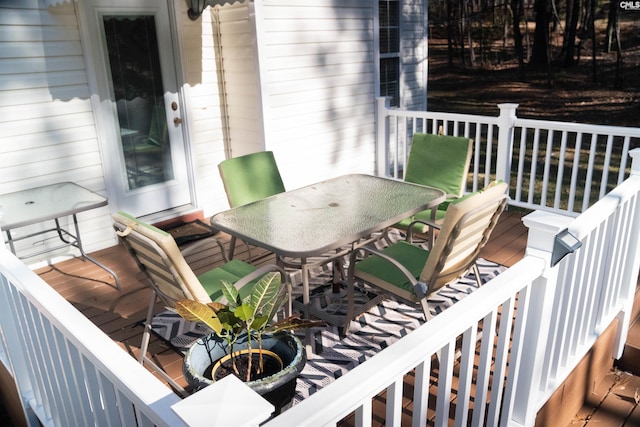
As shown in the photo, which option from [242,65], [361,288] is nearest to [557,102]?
[242,65]

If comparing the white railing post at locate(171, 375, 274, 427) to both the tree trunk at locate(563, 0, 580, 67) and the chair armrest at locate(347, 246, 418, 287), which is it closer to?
the chair armrest at locate(347, 246, 418, 287)

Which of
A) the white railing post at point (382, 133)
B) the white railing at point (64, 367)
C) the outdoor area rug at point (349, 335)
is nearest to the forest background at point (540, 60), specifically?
the white railing post at point (382, 133)

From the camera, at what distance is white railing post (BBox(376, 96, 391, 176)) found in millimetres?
6203

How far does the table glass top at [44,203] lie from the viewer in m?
3.63

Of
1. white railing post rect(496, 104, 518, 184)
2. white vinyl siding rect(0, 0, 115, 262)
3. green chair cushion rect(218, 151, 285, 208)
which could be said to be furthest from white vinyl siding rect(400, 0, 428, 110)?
white vinyl siding rect(0, 0, 115, 262)

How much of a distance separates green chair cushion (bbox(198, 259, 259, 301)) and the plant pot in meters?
0.77

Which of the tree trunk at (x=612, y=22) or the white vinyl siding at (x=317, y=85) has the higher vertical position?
the tree trunk at (x=612, y=22)

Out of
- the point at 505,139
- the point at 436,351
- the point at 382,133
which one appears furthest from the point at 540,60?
the point at 436,351

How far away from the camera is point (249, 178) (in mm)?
3980

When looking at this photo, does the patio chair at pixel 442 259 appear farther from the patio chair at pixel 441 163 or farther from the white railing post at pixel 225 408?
the white railing post at pixel 225 408

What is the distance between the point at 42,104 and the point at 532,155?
5.17 meters

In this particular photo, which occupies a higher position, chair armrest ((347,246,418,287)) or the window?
the window

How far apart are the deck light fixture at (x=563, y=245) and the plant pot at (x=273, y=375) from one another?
0.99 meters

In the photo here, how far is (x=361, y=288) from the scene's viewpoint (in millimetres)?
3648
